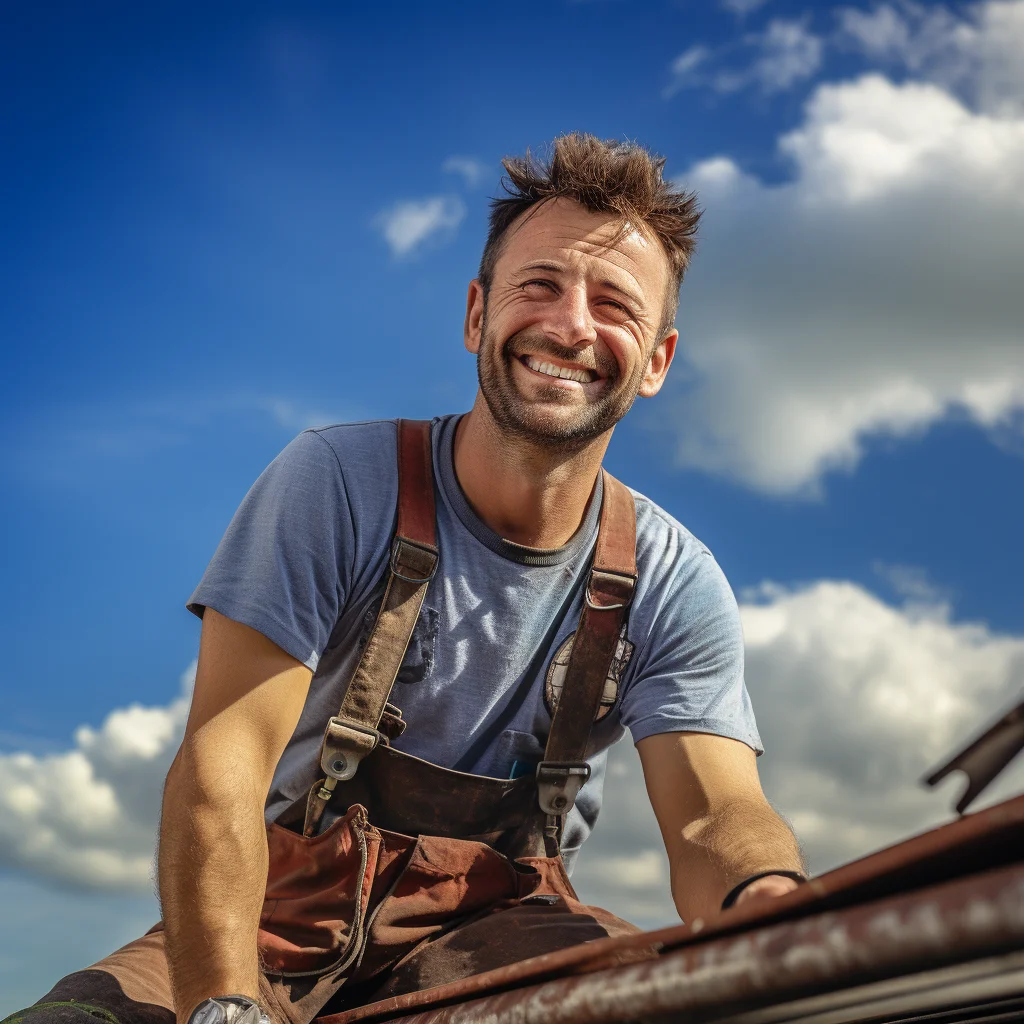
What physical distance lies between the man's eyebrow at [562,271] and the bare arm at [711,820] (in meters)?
1.39

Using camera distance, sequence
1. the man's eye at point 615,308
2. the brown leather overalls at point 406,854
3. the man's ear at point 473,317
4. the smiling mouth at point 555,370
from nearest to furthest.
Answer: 1. the brown leather overalls at point 406,854
2. the smiling mouth at point 555,370
3. the man's eye at point 615,308
4. the man's ear at point 473,317

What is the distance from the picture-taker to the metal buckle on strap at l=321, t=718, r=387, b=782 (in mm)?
2859

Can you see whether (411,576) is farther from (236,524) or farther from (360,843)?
(360,843)

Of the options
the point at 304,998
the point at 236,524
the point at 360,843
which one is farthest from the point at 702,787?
the point at 236,524

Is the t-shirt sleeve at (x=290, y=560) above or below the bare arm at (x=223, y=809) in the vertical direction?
above

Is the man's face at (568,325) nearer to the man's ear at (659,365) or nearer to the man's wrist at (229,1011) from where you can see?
the man's ear at (659,365)

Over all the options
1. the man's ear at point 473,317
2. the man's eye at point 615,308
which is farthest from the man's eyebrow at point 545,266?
the man's ear at point 473,317

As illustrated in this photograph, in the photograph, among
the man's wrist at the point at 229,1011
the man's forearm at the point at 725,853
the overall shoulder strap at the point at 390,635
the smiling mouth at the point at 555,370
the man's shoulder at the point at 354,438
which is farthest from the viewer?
the smiling mouth at the point at 555,370

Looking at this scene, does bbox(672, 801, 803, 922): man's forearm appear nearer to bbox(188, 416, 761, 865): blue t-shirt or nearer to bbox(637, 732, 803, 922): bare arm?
bbox(637, 732, 803, 922): bare arm

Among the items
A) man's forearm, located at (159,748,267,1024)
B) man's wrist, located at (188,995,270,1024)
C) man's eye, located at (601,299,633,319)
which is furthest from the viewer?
man's eye, located at (601,299,633,319)

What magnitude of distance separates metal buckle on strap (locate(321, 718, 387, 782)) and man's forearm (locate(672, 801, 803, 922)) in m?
0.91

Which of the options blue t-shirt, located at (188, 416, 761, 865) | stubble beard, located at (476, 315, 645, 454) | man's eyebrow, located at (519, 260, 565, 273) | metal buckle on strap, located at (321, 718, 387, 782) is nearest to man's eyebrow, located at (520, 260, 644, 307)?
man's eyebrow, located at (519, 260, 565, 273)

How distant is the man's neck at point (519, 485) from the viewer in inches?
127

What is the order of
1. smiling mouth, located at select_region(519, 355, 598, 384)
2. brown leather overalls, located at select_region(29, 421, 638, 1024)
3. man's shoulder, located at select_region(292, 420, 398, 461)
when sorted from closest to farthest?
brown leather overalls, located at select_region(29, 421, 638, 1024)
man's shoulder, located at select_region(292, 420, 398, 461)
smiling mouth, located at select_region(519, 355, 598, 384)
